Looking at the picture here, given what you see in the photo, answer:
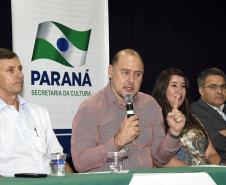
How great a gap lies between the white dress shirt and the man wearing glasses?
60.4 inches

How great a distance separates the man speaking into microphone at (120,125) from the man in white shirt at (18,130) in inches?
14.1

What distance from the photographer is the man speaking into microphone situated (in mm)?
3078

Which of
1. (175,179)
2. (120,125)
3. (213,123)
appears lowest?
(213,123)

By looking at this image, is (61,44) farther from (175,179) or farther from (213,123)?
(175,179)

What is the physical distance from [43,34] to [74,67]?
417mm

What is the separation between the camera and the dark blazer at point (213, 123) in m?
4.47

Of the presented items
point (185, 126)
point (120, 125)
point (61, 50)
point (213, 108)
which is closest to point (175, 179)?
point (120, 125)

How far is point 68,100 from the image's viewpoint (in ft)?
15.3

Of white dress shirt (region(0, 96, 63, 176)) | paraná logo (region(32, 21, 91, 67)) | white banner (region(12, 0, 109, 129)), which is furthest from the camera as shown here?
paraná logo (region(32, 21, 91, 67))

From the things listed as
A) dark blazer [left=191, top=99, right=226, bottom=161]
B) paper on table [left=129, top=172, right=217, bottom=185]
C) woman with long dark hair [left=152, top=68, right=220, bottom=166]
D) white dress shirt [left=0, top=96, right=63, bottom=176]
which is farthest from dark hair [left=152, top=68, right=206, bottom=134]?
paper on table [left=129, top=172, right=217, bottom=185]

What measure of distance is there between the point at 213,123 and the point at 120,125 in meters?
1.55

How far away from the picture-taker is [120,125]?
126 inches

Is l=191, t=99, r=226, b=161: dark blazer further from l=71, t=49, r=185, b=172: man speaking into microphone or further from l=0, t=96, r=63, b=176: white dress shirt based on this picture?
l=0, t=96, r=63, b=176: white dress shirt

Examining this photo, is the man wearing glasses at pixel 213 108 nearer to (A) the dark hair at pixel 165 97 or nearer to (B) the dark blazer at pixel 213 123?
(B) the dark blazer at pixel 213 123
